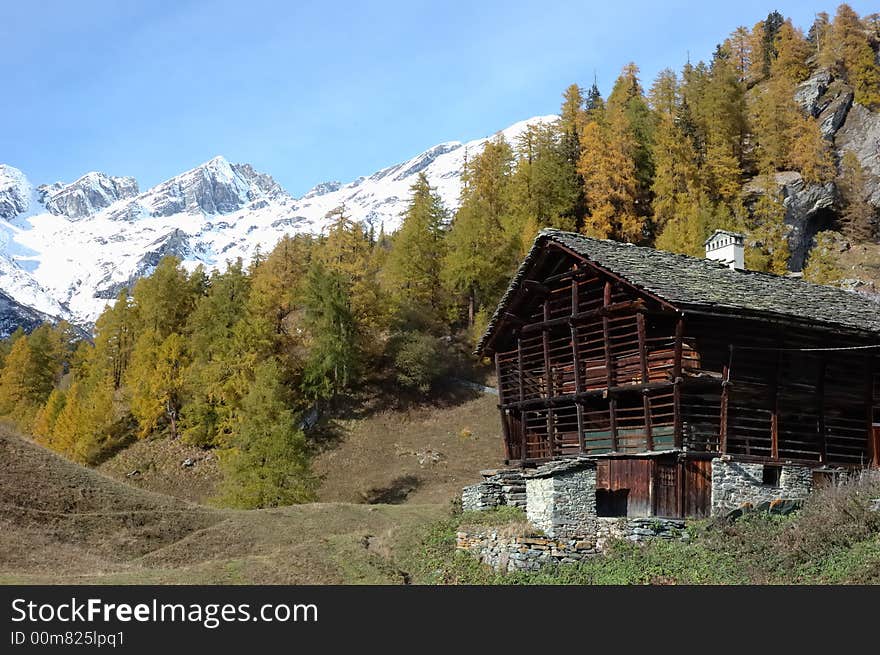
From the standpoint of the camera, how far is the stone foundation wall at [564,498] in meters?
22.3

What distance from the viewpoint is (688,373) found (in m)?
23.4

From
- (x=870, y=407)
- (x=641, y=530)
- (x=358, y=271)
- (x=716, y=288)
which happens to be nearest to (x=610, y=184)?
(x=358, y=271)

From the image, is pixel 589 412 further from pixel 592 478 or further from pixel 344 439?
pixel 344 439

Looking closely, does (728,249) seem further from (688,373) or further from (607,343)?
(688,373)

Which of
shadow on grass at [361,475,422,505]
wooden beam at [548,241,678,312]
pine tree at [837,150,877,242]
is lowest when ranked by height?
shadow on grass at [361,475,422,505]

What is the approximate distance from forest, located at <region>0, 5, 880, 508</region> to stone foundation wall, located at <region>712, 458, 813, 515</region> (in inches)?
997

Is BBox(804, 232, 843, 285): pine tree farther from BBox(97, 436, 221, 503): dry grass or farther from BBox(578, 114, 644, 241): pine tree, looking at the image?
BBox(97, 436, 221, 503): dry grass

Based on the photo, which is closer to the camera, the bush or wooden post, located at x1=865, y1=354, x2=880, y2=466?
wooden post, located at x1=865, y1=354, x2=880, y2=466

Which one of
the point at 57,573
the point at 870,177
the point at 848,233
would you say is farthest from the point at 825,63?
the point at 57,573

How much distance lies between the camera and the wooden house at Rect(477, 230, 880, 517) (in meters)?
23.1

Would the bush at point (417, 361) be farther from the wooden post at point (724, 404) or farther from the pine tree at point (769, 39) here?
the pine tree at point (769, 39)

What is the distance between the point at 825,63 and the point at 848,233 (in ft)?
86.6

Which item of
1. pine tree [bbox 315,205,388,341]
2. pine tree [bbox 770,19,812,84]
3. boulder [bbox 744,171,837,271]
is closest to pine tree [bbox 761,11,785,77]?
pine tree [bbox 770,19,812,84]

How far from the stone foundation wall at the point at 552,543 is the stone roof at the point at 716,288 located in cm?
630
